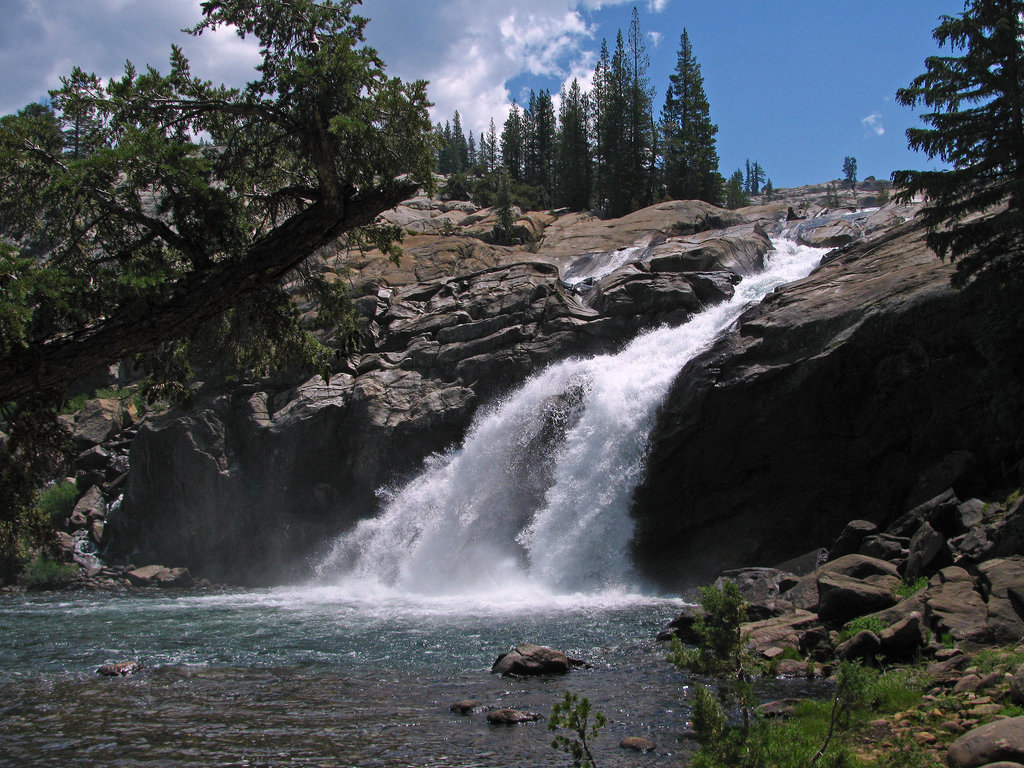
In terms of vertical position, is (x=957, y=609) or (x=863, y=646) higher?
(x=957, y=609)

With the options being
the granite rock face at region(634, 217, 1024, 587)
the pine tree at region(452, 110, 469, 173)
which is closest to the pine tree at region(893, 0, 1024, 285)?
the granite rock face at region(634, 217, 1024, 587)

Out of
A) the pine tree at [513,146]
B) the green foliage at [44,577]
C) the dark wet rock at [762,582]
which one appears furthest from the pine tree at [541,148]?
the dark wet rock at [762,582]

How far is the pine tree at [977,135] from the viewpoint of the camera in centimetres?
1598

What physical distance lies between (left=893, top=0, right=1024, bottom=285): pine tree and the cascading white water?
9.44m

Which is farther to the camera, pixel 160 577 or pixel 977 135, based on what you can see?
pixel 160 577

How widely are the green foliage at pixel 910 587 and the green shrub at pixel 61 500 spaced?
35.7m

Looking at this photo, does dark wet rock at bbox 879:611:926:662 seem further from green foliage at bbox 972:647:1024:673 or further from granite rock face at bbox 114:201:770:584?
granite rock face at bbox 114:201:770:584

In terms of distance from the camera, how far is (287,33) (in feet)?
29.8

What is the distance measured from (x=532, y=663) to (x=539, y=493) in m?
13.6

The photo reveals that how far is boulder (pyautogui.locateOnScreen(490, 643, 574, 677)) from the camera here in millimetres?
12531

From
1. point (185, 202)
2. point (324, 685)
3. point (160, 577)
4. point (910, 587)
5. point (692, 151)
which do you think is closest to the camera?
point (185, 202)

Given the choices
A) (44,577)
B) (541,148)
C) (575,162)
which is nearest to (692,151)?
(575,162)

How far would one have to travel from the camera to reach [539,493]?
2612 centimetres

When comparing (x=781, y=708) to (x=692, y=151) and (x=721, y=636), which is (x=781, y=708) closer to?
(x=721, y=636)
